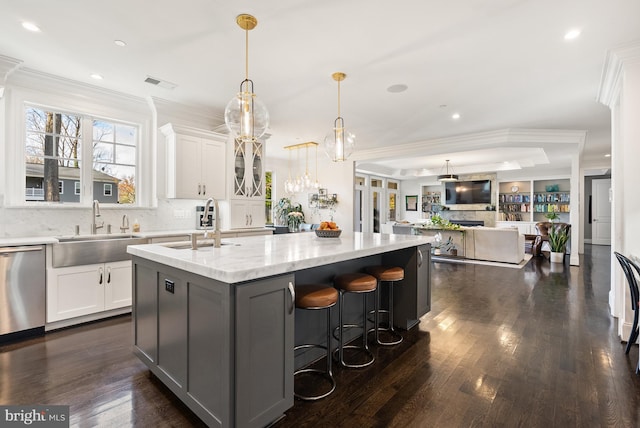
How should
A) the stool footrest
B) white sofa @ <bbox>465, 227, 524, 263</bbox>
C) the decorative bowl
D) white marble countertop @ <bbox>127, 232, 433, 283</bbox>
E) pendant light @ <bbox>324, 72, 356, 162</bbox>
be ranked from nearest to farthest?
white marble countertop @ <bbox>127, 232, 433, 283</bbox>
the stool footrest
the decorative bowl
pendant light @ <bbox>324, 72, 356, 162</bbox>
white sofa @ <bbox>465, 227, 524, 263</bbox>

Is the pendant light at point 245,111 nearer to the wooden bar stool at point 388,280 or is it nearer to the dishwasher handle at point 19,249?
the wooden bar stool at point 388,280

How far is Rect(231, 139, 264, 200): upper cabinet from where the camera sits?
502cm

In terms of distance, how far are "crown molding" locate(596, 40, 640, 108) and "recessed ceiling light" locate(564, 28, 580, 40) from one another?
564mm

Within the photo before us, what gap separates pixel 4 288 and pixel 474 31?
4.75m

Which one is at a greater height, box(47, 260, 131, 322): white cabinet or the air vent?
the air vent

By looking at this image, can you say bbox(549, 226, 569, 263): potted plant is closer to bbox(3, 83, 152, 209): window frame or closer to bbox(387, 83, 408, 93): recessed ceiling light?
bbox(387, 83, 408, 93): recessed ceiling light

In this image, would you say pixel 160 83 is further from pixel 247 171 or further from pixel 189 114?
pixel 247 171

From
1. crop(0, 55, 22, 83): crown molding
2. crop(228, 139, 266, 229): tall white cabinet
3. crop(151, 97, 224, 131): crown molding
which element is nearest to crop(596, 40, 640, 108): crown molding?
crop(228, 139, 266, 229): tall white cabinet

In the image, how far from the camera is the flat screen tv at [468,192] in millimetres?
11156

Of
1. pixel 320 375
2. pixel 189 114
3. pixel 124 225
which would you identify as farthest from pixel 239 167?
pixel 320 375

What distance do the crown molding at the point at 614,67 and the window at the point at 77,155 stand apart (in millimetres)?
5599

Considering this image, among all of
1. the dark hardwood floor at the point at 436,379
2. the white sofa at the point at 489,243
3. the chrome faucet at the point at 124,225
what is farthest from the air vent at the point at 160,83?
the white sofa at the point at 489,243

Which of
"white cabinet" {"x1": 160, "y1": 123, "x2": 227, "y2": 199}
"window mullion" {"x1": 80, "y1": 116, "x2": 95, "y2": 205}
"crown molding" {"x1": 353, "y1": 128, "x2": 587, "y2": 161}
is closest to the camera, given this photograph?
"window mullion" {"x1": 80, "y1": 116, "x2": 95, "y2": 205}

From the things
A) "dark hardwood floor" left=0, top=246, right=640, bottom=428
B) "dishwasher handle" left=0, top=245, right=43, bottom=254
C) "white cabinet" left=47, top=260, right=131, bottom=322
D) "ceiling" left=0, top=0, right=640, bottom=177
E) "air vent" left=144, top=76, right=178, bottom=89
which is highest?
"air vent" left=144, top=76, right=178, bottom=89
